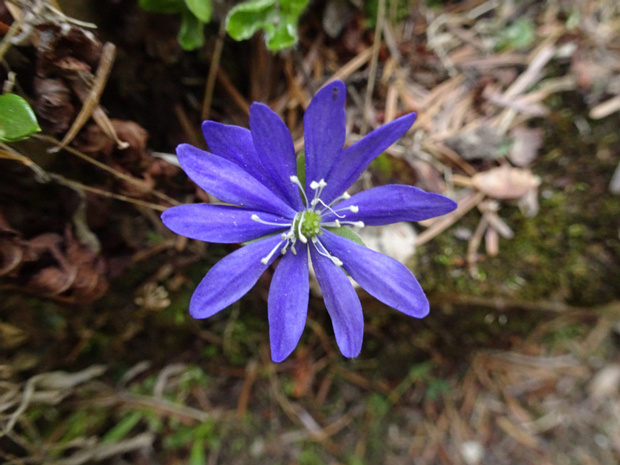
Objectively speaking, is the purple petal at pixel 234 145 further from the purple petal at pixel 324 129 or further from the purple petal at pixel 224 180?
the purple petal at pixel 324 129

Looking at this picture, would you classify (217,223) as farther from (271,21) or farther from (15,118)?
(271,21)

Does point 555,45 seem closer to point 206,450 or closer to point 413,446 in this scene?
point 413,446

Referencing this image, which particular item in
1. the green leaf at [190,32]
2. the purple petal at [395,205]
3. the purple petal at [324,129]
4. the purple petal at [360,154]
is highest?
the green leaf at [190,32]

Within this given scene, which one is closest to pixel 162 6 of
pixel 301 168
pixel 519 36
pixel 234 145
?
pixel 234 145

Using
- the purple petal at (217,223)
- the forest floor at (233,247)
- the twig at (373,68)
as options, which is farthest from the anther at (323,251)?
the twig at (373,68)

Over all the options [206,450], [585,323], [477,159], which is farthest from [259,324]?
[585,323]

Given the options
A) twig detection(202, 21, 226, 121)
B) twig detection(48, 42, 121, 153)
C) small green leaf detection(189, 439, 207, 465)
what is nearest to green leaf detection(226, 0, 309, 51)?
twig detection(202, 21, 226, 121)

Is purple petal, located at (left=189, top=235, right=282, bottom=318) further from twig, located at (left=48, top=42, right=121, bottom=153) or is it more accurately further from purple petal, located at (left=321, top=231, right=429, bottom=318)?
twig, located at (left=48, top=42, right=121, bottom=153)

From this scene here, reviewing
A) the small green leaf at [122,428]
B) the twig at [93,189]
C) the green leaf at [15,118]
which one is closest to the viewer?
the green leaf at [15,118]
